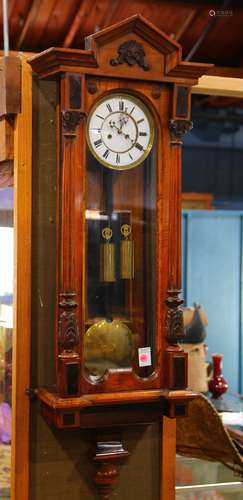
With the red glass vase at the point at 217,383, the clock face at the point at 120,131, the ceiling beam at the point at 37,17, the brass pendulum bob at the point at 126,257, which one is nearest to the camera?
the clock face at the point at 120,131

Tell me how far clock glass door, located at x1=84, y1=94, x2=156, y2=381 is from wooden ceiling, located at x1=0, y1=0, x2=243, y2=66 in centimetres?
180

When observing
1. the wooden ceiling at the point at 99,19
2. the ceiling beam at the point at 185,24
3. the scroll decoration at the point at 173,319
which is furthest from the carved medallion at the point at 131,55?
the ceiling beam at the point at 185,24

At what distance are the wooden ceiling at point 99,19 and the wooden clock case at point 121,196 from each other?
1726mm

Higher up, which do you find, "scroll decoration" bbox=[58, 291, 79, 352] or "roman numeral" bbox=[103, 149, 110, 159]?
"roman numeral" bbox=[103, 149, 110, 159]

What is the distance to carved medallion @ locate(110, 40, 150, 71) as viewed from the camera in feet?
7.68

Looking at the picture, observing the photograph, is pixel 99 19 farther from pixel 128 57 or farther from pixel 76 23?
pixel 128 57

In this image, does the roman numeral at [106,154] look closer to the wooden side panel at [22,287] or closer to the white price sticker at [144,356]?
the wooden side panel at [22,287]

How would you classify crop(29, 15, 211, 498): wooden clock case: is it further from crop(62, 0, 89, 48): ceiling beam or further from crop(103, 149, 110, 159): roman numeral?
crop(62, 0, 89, 48): ceiling beam

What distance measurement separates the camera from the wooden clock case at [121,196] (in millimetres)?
2289

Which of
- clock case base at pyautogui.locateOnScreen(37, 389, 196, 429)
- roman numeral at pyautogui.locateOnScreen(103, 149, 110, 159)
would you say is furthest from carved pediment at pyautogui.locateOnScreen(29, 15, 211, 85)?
clock case base at pyautogui.locateOnScreen(37, 389, 196, 429)

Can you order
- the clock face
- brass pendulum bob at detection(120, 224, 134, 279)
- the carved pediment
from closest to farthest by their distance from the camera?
the carved pediment < the clock face < brass pendulum bob at detection(120, 224, 134, 279)

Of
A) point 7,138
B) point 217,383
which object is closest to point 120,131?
point 7,138

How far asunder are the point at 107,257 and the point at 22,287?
29cm

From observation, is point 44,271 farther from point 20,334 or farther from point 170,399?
point 170,399
